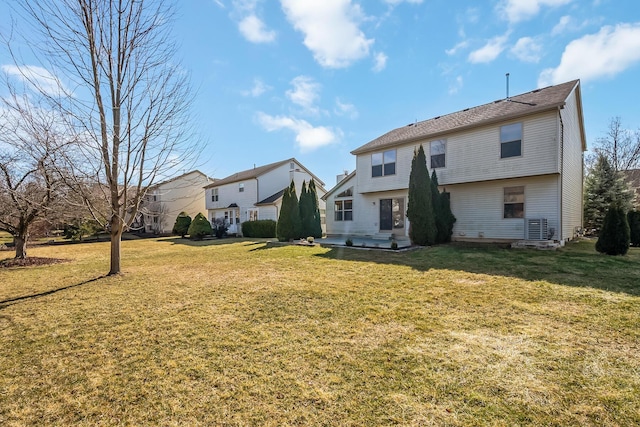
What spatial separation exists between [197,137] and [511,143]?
38.7 ft

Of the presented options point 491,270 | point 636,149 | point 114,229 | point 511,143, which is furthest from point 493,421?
point 636,149

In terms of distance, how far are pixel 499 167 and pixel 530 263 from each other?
5.34 m

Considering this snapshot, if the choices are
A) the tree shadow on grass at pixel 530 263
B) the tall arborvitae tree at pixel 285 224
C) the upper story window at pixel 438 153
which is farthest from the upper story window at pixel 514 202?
the tall arborvitae tree at pixel 285 224

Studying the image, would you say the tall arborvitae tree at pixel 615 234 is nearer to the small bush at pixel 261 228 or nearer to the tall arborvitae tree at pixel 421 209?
the tall arborvitae tree at pixel 421 209

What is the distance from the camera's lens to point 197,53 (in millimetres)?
7766

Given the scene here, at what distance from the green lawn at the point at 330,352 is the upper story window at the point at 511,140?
20.6 ft

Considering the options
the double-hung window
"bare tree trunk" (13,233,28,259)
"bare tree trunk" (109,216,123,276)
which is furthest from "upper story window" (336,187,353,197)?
"bare tree trunk" (13,233,28,259)

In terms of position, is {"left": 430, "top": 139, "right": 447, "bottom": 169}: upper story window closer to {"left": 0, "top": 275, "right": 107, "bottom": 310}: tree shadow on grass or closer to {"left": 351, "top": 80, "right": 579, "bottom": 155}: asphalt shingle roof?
{"left": 351, "top": 80, "right": 579, "bottom": 155}: asphalt shingle roof

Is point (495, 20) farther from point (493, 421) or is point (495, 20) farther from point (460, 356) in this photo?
point (493, 421)

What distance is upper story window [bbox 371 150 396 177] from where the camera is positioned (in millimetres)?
15461

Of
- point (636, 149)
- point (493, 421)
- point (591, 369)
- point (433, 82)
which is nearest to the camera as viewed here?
point (493, 421)

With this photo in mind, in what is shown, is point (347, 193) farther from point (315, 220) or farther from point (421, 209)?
point (421, 209)

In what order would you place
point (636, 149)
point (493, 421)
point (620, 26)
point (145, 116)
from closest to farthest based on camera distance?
point (493, 421) < point (145, 116) < point (620, 26) < point (636, 149)

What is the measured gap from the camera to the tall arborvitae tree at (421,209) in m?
11.9
